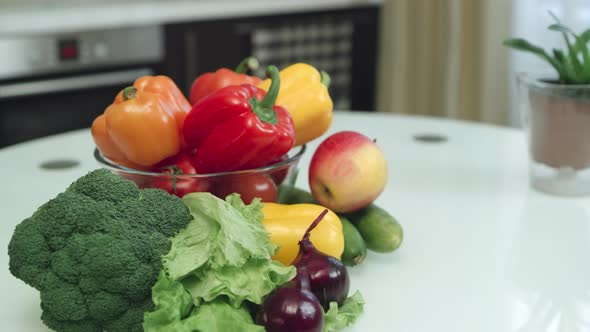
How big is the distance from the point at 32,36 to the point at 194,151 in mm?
1543

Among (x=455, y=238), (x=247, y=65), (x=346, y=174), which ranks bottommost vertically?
(x=455, y=238)

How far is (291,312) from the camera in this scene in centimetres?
68

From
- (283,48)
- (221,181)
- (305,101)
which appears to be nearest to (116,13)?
(283,48)

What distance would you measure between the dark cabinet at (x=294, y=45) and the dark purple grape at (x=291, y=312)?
196 centimetres

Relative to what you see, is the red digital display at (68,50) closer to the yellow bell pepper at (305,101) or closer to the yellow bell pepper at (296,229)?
the yellow bell pepper at (305,101)

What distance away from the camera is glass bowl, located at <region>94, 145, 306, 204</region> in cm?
89

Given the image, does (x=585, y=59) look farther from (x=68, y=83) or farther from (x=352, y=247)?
(x=68, y=83)

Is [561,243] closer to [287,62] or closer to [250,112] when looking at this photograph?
[250,112]

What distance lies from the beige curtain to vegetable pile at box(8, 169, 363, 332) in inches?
81.8

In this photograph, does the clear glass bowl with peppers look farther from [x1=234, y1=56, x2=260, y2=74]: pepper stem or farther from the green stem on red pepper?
[x1=234, y1=56, x2=260, y2=74]: pepper stem

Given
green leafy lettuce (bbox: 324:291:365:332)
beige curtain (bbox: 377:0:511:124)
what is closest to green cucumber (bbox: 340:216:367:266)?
green leafy lettuce (bbox: 324:291:365:332)

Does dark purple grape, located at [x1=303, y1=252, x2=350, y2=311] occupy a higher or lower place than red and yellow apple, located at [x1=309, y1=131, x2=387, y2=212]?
lower

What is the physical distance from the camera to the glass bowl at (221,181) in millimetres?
892

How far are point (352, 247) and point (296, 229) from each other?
90mm
